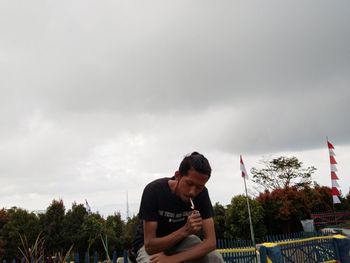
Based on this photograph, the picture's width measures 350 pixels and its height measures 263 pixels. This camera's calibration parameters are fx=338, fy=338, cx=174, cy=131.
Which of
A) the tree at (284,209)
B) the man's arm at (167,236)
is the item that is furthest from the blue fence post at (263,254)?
the tree at (284,209)

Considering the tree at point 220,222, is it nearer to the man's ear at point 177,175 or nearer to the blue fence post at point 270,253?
the blue fence post at point 270,253

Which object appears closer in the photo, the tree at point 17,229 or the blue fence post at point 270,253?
the blue fence post at point 270,253

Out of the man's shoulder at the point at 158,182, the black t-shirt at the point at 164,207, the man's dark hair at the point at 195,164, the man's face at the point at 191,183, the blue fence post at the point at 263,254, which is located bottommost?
the blue fence post at the point at 263,254

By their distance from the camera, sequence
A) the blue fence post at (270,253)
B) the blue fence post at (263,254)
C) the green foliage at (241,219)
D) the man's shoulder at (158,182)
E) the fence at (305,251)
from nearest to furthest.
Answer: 1. the man's shoulder at (158,182)
2. the blue fence post at (263,254)
3. the blue fence post at (270,253)
4. the fence at (305,251)
5. the green foliage at (241,219)

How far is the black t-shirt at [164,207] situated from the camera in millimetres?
2409

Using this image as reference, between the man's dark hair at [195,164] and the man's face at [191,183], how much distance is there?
0.08ft

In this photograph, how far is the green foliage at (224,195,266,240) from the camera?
71.6 ft

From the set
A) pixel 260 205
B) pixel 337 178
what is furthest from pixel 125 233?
pixel 337 178

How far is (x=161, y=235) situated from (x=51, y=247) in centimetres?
2095

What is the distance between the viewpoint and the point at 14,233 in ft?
67.6

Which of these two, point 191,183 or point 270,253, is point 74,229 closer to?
point 270,253

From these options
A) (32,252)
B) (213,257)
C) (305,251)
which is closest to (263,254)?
(305,251)

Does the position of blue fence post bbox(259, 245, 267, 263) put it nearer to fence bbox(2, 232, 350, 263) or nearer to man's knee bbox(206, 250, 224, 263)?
fence bbox(2, 232, 350, 263)

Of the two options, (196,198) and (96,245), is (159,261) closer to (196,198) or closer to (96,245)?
(196,198)
